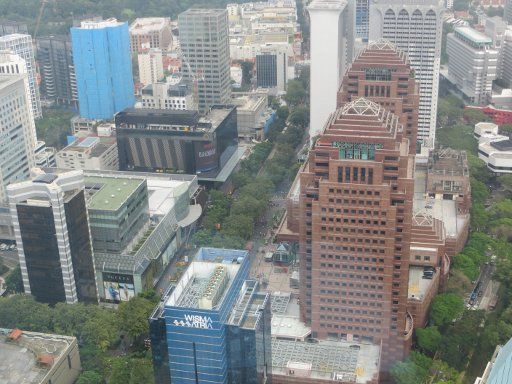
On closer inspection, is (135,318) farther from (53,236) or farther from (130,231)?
(130,231)

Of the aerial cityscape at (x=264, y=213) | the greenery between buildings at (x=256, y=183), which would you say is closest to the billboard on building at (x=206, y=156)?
the aerial cityscape at (x=264, y=213)

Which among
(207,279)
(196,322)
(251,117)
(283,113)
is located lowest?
(283,113)

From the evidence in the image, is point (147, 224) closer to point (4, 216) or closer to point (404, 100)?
point (4, 216)

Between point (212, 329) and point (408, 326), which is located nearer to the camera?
point (212, 329)

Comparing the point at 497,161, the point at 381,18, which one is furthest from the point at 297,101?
the point at 497,161

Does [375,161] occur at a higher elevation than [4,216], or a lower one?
higher

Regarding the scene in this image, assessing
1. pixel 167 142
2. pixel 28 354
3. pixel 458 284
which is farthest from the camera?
pixel 167 142

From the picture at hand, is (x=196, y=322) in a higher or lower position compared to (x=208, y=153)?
higher

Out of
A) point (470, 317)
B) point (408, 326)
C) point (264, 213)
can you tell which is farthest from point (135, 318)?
point (470, 317)
